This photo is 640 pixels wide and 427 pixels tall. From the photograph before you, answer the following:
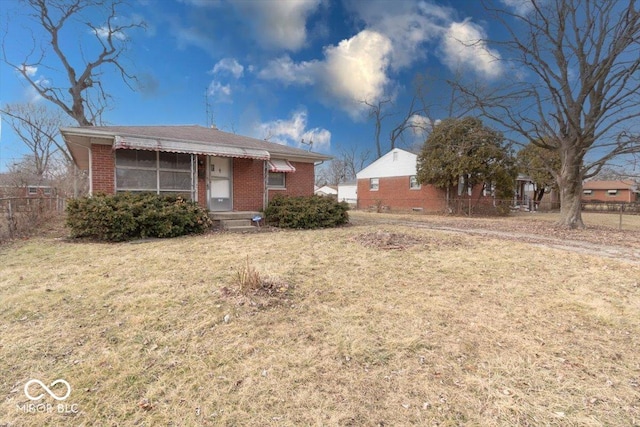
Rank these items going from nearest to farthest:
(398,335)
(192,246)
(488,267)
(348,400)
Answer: (348,400)
(398,335)
(488,267)
(192,246)

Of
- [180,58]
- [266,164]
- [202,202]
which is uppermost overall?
[180,58]

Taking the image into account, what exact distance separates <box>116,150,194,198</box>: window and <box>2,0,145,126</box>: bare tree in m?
16.3

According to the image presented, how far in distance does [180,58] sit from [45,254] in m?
12.6

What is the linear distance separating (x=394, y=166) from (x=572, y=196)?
13.4m

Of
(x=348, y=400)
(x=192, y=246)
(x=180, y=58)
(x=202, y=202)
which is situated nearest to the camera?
(x=348, y=400)

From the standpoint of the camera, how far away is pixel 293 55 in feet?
61.0

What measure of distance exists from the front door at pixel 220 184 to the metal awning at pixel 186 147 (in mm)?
1002

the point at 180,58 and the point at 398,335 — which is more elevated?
the point at 180,58

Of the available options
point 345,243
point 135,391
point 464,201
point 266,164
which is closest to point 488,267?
point 345,243

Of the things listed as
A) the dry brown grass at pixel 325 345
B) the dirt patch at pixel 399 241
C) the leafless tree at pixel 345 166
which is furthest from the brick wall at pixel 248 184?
the leafless tree at pixel 345 166

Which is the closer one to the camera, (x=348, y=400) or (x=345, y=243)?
(x=348, y=400)

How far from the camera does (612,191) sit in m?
47.6

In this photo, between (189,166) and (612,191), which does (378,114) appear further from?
(612,191)

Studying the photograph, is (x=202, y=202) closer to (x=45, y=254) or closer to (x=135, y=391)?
(x=45, y=254)
